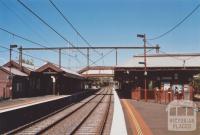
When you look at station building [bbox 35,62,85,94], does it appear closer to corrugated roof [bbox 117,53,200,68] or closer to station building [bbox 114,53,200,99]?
corrugated roof [bbox 117,53,200,68]

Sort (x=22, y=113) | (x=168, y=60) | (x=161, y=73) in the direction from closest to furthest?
(x=22, y=113), (x=161, y=73), (x=168, y=60)

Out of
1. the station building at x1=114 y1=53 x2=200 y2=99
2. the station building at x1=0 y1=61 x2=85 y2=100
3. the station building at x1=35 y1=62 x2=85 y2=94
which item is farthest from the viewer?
the station building at x1=35 y1=62 x2=85 y2=94

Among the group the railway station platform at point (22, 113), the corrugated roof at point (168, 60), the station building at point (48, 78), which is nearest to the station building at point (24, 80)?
the station building at point (48, 78)

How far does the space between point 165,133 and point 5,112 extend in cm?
709

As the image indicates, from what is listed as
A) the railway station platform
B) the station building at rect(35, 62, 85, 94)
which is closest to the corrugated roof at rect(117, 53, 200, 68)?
the station building at rect(35, 62, 85, 94)

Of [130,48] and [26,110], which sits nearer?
[26,110]

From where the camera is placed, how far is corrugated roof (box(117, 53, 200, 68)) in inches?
1407

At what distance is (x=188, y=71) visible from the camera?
35031 mm

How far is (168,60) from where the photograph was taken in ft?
127

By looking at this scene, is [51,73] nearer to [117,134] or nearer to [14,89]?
[14,89]

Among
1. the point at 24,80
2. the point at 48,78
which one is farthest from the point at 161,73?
the point at 48,78

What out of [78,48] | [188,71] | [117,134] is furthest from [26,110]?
[78,48]

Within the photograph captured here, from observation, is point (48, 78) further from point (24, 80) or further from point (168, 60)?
point (168, 60)

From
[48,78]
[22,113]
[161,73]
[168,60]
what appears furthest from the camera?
[48,78]
